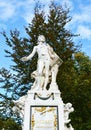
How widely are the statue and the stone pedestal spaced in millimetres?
466

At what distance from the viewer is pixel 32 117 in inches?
508

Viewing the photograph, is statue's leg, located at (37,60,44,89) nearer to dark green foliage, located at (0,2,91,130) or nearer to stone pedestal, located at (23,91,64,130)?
stone pedestal, located at (23,91,64,130)

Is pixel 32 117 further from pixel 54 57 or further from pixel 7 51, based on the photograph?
pixel 7 51

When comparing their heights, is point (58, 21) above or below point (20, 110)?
above

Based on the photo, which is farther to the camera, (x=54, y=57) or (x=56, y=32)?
(x=56, y=32)

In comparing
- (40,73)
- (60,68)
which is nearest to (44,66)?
(40,73)

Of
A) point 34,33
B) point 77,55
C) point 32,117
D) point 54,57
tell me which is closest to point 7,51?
point 34,33

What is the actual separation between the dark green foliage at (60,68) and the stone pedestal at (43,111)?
832 cm

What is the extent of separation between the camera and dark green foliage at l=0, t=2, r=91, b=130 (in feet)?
72.2

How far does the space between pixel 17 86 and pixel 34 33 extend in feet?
11.2

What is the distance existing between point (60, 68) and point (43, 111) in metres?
9.45

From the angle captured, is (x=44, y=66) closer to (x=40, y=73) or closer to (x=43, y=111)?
(x=40, y=73)

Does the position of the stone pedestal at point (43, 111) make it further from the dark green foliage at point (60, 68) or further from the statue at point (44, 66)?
the dark green foliage at point (60, 68)

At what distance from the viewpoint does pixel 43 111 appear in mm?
13023
